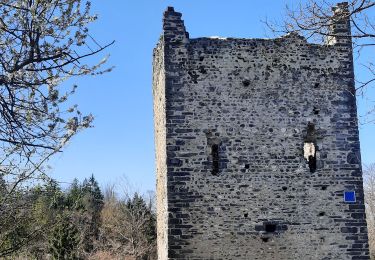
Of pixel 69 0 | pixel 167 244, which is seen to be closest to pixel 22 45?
pixel 69 0

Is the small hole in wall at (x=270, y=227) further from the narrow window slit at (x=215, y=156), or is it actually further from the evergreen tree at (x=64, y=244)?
the evergreen tree at (x=64, y=244)

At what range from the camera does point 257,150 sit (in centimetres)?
1263

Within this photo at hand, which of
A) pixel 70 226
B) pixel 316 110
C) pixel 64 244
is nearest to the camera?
pixel 316 110

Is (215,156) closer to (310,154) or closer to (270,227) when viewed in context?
(270,227)

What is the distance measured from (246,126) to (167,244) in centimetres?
297

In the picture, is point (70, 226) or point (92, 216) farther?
point (92, 216)

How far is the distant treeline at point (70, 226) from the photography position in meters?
9.96

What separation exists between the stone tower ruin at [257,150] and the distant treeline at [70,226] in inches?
94.3

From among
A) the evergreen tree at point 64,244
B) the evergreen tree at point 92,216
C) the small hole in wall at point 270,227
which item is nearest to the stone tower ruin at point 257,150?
the small hole in wall at point 270,227

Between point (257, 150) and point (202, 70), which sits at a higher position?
point (202, 70)

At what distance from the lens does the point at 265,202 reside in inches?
488

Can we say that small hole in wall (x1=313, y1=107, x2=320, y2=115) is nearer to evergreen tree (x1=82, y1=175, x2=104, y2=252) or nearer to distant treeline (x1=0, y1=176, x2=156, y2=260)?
distant treeline (x1=0, y1=176, x2=156, y2=260)

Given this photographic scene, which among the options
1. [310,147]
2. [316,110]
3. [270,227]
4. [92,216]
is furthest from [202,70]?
[92,216]

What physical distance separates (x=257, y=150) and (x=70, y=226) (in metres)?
15.7
